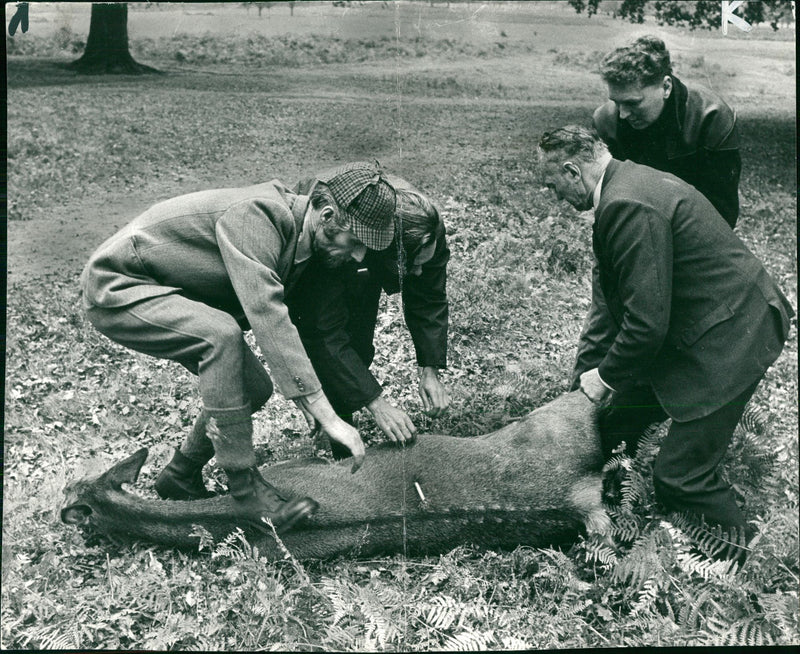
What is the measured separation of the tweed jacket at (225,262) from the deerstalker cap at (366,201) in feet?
0.66

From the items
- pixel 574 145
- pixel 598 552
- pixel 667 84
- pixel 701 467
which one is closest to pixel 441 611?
pixel 598 552

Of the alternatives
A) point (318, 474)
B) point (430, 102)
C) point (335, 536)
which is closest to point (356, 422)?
point (318, 474)

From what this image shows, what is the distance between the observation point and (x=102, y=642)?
13.2 feet

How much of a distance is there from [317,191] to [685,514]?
8.33ft

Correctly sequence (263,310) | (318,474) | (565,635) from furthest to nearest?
(318,474), (565,635), (263,310)

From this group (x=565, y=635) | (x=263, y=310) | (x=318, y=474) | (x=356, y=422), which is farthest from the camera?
(x=356, y=422)

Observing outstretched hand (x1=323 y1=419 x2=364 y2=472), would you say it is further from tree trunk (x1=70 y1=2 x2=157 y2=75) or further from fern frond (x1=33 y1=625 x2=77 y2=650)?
tree trunk (x1=70 y1=2 x2=157 y2=75)

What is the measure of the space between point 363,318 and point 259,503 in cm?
116

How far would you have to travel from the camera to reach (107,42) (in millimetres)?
4320

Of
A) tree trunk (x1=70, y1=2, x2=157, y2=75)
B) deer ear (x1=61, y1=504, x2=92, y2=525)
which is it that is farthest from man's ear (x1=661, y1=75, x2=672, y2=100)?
deer ear (x1=61, y1=504, x2=92, y2=525)

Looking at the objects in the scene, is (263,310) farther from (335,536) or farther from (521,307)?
(521,307)

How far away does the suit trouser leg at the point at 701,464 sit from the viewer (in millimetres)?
4039

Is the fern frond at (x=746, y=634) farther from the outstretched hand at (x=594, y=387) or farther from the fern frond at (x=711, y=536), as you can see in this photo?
the outstretched hand at (x=594, y=387)

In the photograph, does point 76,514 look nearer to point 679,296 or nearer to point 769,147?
point 679,296
